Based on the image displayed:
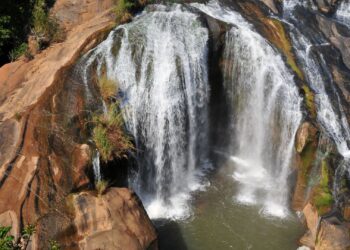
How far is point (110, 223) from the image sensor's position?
376 inches

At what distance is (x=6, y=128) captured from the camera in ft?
33.5

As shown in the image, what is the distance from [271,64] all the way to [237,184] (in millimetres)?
3863

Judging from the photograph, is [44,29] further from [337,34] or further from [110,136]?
[337,34]

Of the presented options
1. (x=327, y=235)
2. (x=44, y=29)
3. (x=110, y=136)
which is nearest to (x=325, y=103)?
(x=327, y=235)

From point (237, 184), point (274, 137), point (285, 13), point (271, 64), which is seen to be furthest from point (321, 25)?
point (237, 184)

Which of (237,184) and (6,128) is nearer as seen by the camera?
(6,128)

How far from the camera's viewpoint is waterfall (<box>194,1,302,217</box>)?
43.9 ft

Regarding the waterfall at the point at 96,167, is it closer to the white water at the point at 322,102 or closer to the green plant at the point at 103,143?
the green plant at the point at 103,143

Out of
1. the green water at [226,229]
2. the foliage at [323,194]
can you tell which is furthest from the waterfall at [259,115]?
the foliage at [323,194]

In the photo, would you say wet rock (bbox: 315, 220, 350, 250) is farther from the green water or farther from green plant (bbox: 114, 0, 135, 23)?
green plant (bbox: 114, 0, 135, 23)

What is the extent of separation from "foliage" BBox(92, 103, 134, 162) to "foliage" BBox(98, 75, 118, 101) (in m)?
0.34

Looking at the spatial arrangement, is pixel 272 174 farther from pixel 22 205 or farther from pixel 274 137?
pixel 22 205

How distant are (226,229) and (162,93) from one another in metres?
4.17

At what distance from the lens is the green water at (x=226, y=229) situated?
11656mm
